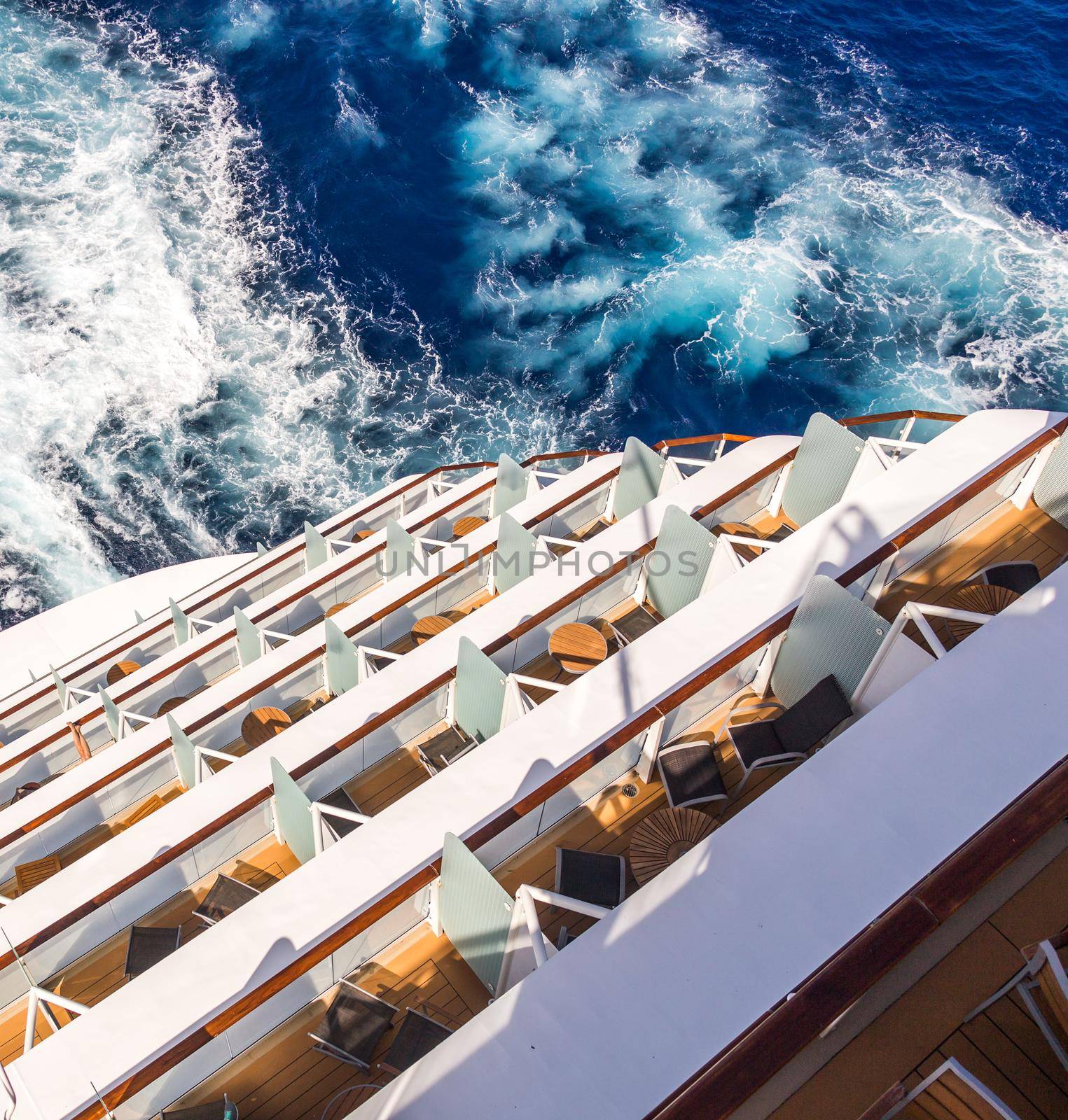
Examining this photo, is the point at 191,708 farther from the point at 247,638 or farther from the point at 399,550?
the point at 399,550

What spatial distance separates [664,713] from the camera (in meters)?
Answer: 8.23

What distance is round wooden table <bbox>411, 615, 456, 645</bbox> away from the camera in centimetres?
1265

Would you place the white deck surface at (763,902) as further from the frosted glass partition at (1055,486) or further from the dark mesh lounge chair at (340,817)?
the frosted glass partition at (1055,486)

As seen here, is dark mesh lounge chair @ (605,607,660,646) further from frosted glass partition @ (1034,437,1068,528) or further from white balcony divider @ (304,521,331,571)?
white balcony divider @ (304,521,331,571)

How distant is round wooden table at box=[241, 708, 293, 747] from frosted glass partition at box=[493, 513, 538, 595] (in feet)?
11.0

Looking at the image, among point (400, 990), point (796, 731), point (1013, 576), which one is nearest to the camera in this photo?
point (400, 990)

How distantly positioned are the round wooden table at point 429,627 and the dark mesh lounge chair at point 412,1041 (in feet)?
18.7

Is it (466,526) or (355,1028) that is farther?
(466,526)

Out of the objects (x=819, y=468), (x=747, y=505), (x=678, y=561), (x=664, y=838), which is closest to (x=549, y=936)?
(x=664, y=838)

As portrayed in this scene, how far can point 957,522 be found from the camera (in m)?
10.3

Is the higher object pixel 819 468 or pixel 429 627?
pixel 819 468

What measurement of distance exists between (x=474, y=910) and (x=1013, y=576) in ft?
21.5

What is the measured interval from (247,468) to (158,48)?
66.9ft

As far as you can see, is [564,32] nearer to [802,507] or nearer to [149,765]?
[802,507]
